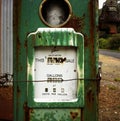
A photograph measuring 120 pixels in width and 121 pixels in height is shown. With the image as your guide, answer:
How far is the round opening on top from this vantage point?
17.5 feet

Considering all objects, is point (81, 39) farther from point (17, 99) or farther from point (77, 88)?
point (17, 99)

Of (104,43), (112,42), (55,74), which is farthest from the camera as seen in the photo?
(104,43)

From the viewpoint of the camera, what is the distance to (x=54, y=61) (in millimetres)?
5312

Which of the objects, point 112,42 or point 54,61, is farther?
point 112,42

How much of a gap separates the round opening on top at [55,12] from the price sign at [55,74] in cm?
33

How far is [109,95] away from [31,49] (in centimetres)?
681

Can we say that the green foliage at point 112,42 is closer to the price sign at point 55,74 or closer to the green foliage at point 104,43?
the green foliage at point 104,43

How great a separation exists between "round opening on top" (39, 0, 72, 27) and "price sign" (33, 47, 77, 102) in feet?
1.07

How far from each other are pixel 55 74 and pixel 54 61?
0.48 feet

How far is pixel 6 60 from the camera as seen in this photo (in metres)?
12.4

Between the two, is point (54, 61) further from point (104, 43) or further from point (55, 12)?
point (104, 43)

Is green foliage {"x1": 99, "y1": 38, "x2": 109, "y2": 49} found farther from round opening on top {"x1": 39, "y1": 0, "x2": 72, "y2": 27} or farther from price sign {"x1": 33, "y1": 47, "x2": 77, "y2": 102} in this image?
price sign {"x1": 33, "y1": 47, "x2": 77, "y2": 102}

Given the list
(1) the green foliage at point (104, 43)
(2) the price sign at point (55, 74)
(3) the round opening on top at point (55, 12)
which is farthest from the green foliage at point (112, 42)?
(2) the price sign at point (55, 74)

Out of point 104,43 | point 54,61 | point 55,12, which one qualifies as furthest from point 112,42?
point 54,61
